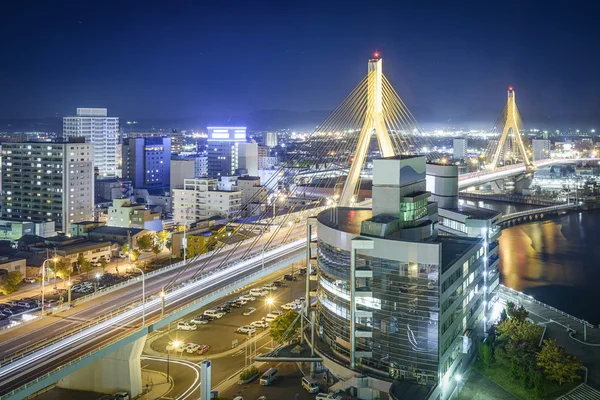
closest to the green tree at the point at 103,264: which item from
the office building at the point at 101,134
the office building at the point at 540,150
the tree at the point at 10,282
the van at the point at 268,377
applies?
the tree at the point at 10,282

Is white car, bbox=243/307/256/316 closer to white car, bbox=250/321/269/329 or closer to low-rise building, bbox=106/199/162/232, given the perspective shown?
white car, bbox=250/321/269/329

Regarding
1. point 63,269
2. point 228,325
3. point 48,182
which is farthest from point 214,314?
point 48,182

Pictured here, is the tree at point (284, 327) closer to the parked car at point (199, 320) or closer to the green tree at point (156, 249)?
the parked car at point (199, 320)

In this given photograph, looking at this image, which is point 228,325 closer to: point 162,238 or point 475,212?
point 475,212

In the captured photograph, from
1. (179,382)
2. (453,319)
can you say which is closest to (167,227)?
(179,382)

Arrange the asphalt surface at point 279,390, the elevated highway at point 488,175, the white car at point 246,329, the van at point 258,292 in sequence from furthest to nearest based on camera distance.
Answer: the elevated highway at point 488,175 < the van at point 258,292 < the white car at point 246,329 < the asphalt surface at point 279,390

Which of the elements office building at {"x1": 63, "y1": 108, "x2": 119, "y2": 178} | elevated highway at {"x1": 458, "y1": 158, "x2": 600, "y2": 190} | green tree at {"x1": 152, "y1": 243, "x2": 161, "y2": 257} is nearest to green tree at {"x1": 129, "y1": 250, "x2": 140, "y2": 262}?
green tree at {"x1": 152, "y1": 243, "x2": 161, "y2": 257}

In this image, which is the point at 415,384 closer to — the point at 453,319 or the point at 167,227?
the point at 453,319
